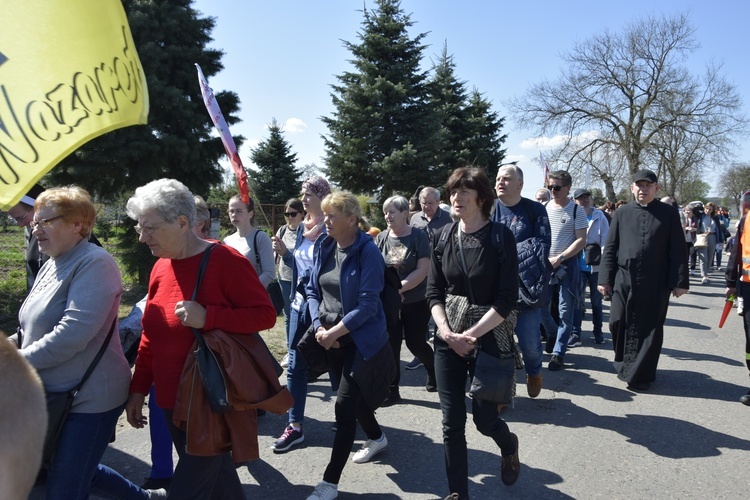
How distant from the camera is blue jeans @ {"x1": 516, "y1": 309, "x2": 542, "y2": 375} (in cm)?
498

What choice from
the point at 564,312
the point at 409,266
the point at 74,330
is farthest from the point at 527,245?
the point at 74,330

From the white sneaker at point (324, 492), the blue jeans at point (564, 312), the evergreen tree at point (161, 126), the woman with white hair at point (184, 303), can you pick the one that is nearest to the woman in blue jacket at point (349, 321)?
the white sneaker at point (324, 492)

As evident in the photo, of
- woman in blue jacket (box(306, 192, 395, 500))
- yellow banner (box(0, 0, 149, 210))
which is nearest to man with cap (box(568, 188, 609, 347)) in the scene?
woman in blue jacket (box(306, 192, 395, 500))

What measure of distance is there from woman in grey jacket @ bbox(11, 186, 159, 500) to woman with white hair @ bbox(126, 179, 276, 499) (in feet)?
0.80

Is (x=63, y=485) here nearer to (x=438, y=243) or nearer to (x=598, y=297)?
(x=438, y=243)

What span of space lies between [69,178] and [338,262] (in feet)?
34.1

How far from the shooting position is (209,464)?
258cm

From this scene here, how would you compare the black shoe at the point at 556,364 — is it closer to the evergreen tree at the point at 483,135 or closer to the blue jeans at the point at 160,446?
the blue jeans at the point at 160,446

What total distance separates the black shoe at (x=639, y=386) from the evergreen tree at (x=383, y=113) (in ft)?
55.3

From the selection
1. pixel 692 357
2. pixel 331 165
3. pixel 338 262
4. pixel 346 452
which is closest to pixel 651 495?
pixel 346 452

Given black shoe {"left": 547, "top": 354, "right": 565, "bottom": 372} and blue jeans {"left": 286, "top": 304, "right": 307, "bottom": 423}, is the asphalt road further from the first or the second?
blue jeans {"left": 286, "top": 304, "right": 307, "bottom": 423}

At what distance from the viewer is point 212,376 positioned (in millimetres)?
2496

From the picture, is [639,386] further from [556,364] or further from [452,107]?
[452,107]

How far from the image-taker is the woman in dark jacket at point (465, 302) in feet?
10.7
